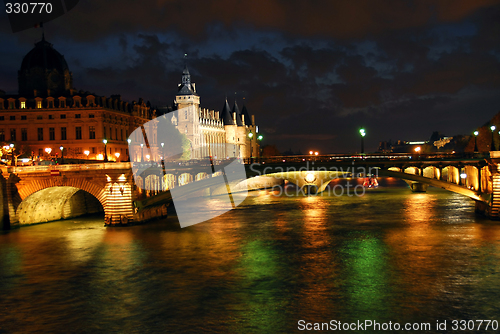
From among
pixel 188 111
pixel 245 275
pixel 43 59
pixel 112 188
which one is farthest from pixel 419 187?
pixel 188 111

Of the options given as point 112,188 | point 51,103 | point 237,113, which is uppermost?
point 237,113

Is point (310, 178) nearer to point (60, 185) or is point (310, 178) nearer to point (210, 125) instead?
point (60, 185)

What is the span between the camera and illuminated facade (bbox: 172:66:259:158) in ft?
462

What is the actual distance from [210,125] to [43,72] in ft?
228

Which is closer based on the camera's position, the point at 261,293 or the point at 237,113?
the point at 261,293

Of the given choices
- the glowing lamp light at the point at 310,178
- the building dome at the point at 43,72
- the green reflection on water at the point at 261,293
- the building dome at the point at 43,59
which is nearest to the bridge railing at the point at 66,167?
the green reflection on water at the point at 261,293

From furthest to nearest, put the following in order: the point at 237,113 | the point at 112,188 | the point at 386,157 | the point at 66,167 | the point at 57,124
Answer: the point at 237,113
the point at 57,124
the point at 386,157
the point at 66,167
the point at 112,188

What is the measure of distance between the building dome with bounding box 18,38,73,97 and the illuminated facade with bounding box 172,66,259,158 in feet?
153

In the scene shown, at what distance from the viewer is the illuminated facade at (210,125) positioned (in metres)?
141

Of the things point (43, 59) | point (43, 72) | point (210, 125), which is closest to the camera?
point (43, 72)

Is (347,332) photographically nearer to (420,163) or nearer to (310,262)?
(310,262)

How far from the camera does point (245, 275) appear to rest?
2889 cm

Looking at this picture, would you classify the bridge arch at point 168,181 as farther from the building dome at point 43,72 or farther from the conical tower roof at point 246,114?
the conical tower roof at point 246,114

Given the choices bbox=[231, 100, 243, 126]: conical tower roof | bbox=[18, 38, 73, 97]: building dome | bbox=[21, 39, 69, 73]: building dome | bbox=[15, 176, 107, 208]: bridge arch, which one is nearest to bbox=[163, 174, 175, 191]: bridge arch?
bbox=[15, 176, 107, 208]: bridge arch
